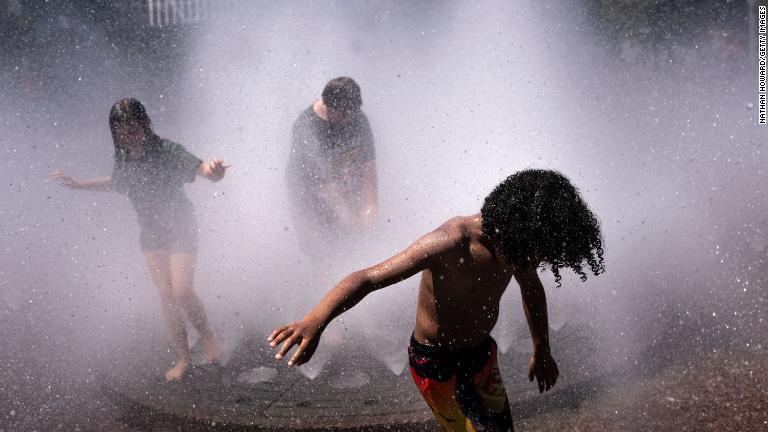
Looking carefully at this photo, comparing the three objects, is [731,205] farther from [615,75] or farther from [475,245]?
[615,75]

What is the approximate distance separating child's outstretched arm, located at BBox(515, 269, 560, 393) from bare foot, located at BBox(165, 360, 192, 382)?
2.52 meters

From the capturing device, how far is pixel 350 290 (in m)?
2.21

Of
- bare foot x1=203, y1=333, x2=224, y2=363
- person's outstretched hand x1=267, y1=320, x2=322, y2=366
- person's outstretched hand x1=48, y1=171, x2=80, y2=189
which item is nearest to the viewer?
person's outstretched hand x1=267, y1=320, x2=322, y2=366

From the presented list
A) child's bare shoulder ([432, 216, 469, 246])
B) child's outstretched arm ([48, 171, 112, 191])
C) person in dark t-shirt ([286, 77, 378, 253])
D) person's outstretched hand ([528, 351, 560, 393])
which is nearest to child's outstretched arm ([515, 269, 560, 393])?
person's outstretched hand ([528, 351, 560, 393])

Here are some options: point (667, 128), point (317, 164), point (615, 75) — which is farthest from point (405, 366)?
point (615, 75)

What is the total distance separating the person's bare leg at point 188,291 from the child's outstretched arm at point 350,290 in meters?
2.32

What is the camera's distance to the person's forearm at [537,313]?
2498 mm

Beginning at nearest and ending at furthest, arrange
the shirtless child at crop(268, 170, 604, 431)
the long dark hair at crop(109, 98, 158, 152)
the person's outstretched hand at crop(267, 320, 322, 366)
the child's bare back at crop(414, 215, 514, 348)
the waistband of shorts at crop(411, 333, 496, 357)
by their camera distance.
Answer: the person's outstretched hand at crop(267, 320, 322, 366), the shirtless child at crop(268, 170, 604, 431), the child's bare back at crop(414, 215, 514, 348), the waistband of shorts at crop(411, 333, 496, 357), the long dark hair at crop(109, 98, 158, 152)

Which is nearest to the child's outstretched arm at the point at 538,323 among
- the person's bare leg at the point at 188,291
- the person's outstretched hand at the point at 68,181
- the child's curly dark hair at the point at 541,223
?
the child's curly dark hair at the point at 541,223

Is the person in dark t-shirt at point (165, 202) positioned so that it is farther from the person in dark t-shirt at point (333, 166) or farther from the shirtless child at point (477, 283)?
the shirtless child at point (477, 283)

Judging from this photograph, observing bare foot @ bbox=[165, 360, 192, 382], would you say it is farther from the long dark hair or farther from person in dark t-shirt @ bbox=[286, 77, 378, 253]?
the long dark hair

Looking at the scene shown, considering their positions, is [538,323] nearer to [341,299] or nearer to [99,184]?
[341,299]

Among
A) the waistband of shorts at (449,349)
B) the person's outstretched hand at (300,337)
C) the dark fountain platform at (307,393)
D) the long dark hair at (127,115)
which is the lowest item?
the dark fountain platform at (307,393)

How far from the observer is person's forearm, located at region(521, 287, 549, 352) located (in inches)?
98.3
